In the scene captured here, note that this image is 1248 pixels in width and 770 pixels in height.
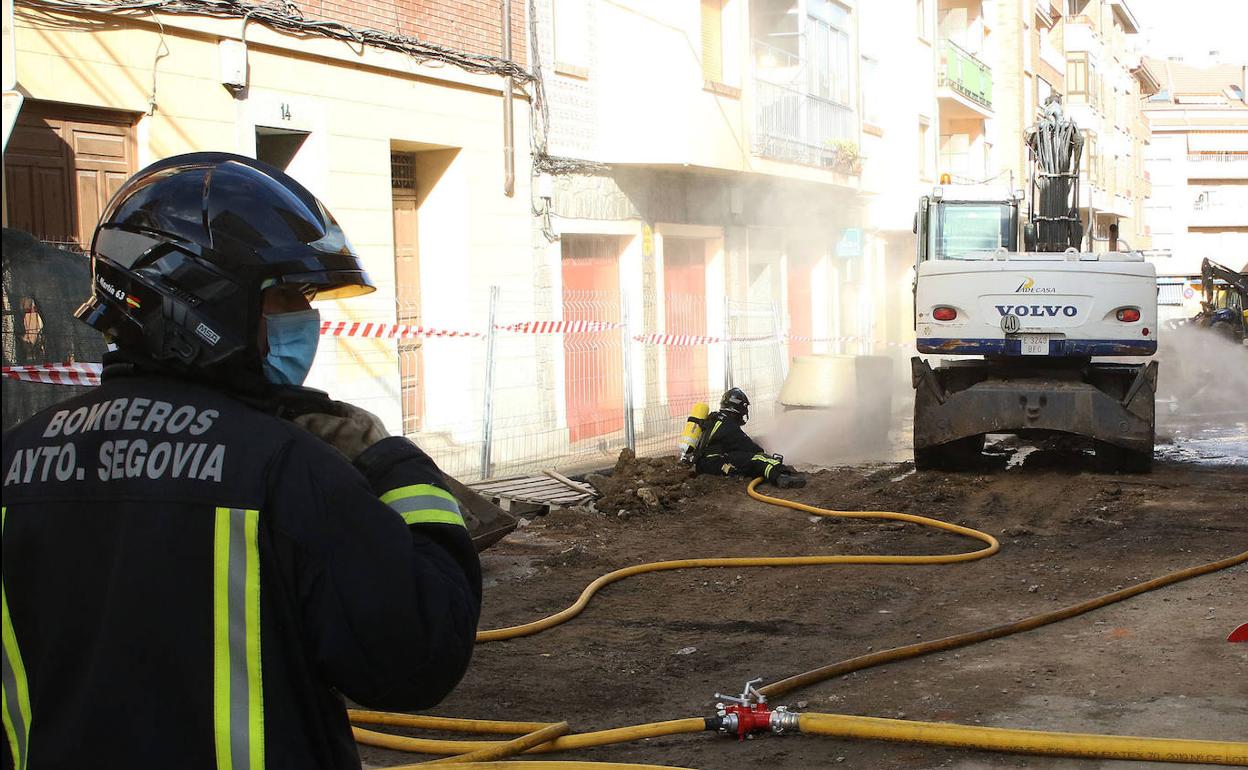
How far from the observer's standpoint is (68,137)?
980cm

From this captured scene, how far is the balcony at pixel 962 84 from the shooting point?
32.0 metres

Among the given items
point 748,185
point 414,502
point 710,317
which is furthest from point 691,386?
point 414,502

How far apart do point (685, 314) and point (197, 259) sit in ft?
54.1

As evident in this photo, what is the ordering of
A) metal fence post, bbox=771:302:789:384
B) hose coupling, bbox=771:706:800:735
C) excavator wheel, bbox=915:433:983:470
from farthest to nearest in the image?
1. metal fence post, bbox=771:302:789:384
2. excavator wheel, bbox=915:433:983:470
3. hose coupling, bbox=771:706:800:735

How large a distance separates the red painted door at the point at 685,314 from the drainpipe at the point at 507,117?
3.79 meters

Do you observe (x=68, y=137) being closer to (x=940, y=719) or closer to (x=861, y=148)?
(x=940, y=719)

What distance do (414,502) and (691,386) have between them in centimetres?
1625

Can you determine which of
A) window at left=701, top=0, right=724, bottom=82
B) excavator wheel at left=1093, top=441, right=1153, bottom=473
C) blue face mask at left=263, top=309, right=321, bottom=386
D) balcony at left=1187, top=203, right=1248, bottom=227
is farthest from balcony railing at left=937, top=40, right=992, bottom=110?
balcony at left=1187, top=203, right=1248, bottom=227

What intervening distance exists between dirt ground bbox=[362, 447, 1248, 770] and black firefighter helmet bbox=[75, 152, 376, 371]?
2.79 metres

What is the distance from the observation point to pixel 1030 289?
444 inches

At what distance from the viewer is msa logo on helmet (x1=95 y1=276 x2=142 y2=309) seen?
1.84 metres

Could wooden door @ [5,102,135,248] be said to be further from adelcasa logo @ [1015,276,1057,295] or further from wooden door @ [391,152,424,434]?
adelcasa logo @ [1015,276,1057,295]

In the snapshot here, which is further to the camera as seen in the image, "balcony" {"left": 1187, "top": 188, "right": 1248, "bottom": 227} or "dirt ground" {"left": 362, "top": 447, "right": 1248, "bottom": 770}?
"balcony" {"left": 1187, "top": 188, "right": 1248, "bottom": 227}

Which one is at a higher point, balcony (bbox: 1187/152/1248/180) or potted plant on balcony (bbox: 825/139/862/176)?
balcony (bbox: 1187/152/1248/180)
